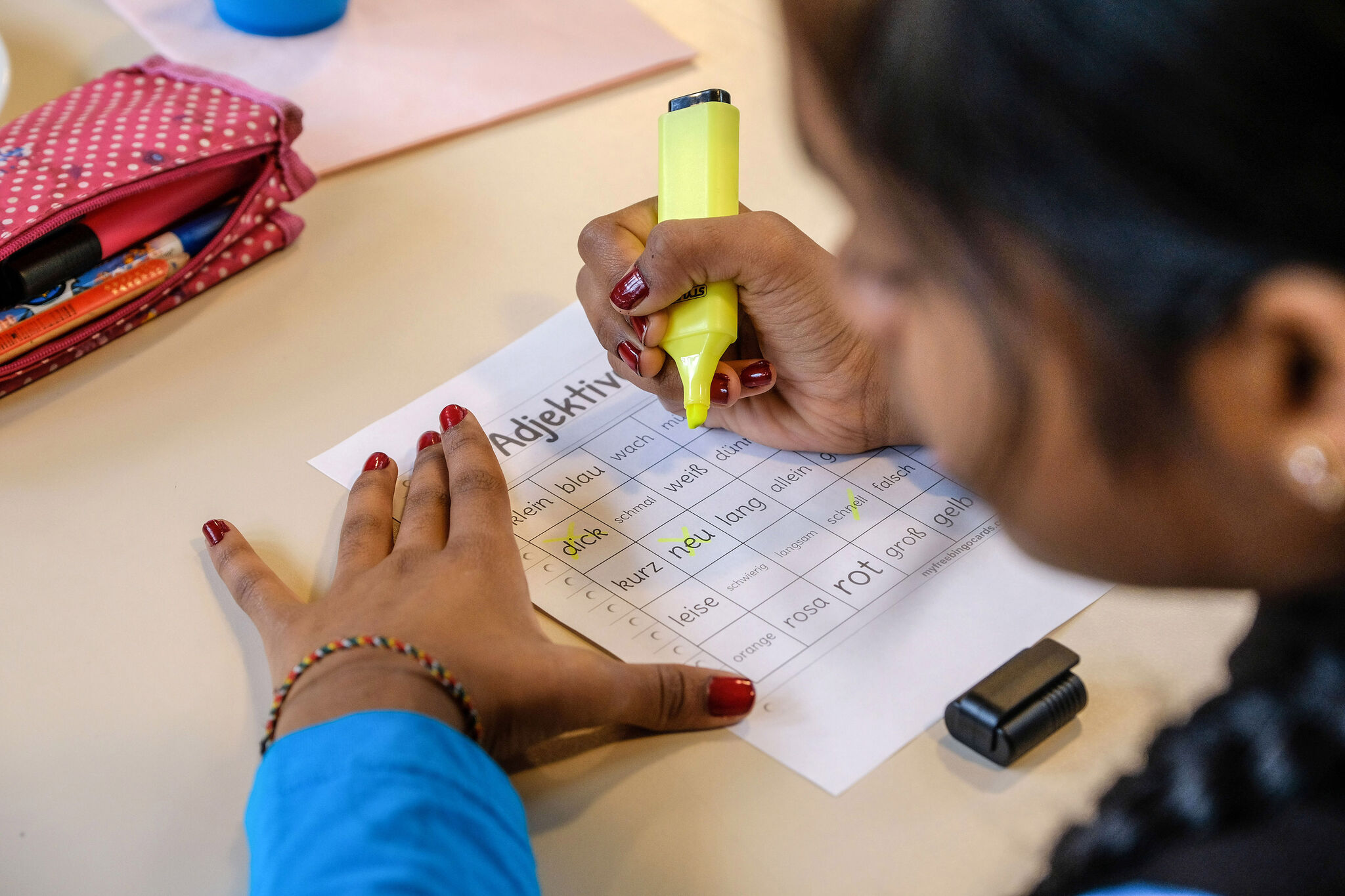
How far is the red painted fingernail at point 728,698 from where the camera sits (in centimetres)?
58

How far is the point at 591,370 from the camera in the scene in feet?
2.77

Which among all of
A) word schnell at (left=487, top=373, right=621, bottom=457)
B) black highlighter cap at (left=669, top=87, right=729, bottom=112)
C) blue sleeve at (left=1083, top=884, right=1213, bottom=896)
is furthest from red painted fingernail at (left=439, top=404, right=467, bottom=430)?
blue sleeve at (left=1083, top=884, right=1213, bottom=896)

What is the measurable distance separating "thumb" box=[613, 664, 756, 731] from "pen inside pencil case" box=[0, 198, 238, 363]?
0.54 m

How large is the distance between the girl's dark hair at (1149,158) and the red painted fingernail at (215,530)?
1.56 feet

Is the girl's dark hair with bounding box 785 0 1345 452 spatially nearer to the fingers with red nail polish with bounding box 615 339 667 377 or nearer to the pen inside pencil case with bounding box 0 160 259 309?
Answer: the fingers with red nail polish with bounding box 615 339 667 377

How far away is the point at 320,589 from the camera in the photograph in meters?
0.67

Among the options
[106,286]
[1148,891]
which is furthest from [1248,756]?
[106,286]

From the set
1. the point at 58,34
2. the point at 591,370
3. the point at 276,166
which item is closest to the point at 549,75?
the point at 276,166

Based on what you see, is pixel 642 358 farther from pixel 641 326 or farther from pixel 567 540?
pixel 567 540

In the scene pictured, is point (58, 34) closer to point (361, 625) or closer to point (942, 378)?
point (361, 625)

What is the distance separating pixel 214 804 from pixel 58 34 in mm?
1014

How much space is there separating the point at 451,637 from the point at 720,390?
26cm

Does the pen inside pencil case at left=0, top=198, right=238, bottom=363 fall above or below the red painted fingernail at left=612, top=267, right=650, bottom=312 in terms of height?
below

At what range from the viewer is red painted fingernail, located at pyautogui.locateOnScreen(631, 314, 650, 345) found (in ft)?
2.42
